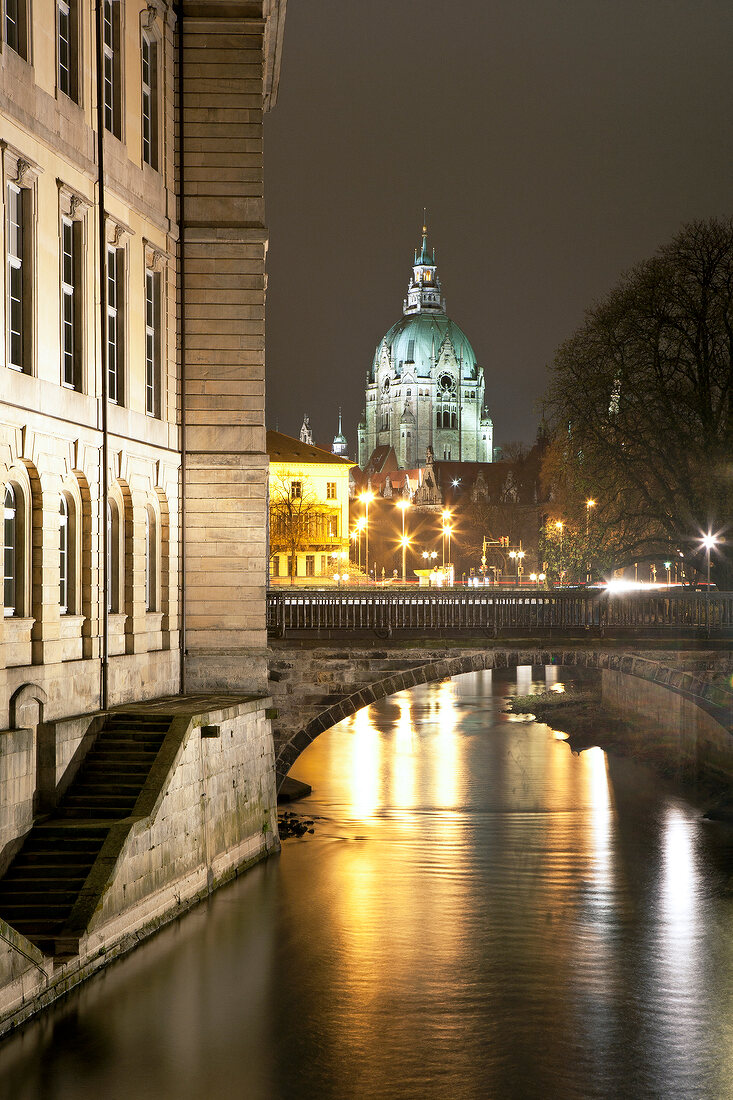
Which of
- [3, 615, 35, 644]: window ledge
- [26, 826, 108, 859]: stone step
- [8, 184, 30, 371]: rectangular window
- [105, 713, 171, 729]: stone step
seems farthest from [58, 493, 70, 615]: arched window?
[26, 826, 108, 859]: stone step

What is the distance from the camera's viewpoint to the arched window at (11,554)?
65.1 ft

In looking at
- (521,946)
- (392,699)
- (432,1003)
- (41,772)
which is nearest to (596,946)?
(521,946)

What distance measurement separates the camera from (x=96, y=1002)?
17250mm

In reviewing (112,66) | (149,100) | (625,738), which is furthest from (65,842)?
(625,738)

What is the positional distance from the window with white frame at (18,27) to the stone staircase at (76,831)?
10.7 m

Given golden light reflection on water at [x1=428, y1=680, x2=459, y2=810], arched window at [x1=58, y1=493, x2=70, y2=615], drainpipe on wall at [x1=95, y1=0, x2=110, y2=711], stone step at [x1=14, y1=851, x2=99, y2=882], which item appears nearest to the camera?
stone step at [x1=14, y1=851, x2=99, y2=882]

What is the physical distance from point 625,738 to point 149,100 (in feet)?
98.3

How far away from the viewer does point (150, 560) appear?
85.3 ft

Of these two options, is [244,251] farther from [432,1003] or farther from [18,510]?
[432,1003]

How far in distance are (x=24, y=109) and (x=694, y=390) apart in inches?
894

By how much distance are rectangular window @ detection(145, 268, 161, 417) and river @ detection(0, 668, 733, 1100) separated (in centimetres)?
935

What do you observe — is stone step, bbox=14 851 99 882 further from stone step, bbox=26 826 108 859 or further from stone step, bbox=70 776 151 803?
stone step, bbox=70 776 151 803

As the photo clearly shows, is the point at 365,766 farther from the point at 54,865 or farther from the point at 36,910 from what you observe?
the point at 36,910

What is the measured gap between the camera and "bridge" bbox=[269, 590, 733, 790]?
3022cm
